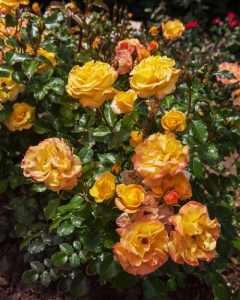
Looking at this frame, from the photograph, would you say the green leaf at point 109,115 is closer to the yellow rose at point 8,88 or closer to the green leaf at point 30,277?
the yellow rose at point 8,88

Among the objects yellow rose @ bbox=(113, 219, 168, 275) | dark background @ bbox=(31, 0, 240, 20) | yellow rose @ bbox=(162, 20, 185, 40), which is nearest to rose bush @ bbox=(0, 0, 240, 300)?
yellow rose @ bbox=(113, 219, 168, 275)

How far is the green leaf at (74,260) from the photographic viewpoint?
6.15ft

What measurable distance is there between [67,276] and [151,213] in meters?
0.80

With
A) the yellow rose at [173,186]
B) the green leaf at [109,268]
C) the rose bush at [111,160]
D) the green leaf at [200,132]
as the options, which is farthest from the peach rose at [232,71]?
the green leaf at [109,268]

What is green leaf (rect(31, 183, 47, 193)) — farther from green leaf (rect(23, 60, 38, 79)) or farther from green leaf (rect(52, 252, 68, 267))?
green leaf (rect(23, 60, 38, 79))

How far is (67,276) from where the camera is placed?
2.13 metres

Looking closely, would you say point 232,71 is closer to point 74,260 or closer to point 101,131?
point 101,131

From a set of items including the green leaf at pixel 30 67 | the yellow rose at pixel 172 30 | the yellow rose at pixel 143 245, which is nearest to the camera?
the yellow rose at pixel 143 245

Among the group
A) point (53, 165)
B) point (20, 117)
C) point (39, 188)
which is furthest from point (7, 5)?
point (53, 165)

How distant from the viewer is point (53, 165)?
1462 mm

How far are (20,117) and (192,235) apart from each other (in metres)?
0.94

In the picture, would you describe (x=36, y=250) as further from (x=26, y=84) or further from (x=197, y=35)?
(x=197, y=35)

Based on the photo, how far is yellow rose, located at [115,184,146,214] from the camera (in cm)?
144

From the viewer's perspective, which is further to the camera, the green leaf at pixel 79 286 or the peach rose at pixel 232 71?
the peach rose at pixel 232 71
